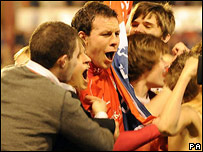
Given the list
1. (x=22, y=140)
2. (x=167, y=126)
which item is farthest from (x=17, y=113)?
Answer: (x=167, y=126)

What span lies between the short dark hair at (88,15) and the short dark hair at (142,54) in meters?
0.27

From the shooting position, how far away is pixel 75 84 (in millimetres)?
1718

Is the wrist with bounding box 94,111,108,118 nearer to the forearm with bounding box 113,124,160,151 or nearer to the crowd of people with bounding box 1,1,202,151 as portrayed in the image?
the crowd of people with bounding box 1,1,202,151

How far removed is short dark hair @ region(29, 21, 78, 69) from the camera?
4.94ft

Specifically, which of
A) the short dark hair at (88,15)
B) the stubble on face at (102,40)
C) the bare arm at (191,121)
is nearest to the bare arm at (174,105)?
the bare arm at (191,121)

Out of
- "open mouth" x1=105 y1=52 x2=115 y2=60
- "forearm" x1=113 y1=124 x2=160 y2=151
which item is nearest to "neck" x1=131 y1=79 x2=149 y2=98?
"open mouth" x1=105 y1=52 x2=115 y2=60

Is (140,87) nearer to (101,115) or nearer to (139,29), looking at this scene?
(139,29)

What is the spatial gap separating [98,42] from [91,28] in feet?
0.24

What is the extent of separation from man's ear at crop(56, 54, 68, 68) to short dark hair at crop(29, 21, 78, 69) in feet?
0.03

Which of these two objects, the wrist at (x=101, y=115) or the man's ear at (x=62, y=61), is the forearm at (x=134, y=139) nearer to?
the wrist at (x=101, y=115)

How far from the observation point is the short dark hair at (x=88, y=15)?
2.03 meters

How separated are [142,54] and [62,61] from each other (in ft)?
2.64

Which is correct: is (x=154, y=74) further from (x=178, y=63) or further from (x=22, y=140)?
(x=22, y=140)

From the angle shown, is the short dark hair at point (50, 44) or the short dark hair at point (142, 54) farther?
the short dark hair at point (142, 54)
